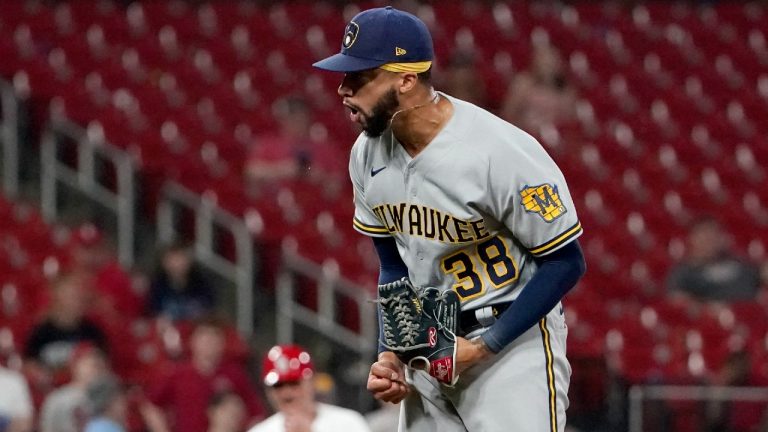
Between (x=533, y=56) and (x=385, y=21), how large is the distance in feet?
28.4

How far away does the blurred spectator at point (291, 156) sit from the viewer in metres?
9.70

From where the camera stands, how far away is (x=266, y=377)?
18.5 ft

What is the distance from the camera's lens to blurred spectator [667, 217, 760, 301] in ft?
29.1

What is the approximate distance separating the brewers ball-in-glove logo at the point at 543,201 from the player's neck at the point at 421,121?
0.92 ft

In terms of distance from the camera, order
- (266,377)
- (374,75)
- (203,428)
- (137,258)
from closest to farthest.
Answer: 1. (374,75)
2. (266,377)
3. (203,428)
4. (137,258)

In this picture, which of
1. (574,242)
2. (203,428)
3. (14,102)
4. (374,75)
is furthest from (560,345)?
(14,102)

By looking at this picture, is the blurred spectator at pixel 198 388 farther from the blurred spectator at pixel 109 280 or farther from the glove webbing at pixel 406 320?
the glove webbing at pixel 406 320

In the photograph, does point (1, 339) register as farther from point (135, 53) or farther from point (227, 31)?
point (227, 31)

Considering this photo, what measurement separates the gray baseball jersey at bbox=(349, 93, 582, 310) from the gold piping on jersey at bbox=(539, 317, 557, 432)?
105mm

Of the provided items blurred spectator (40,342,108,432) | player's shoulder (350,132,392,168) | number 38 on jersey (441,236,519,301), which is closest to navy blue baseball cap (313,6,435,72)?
player's shoulder (350,132,392,168)

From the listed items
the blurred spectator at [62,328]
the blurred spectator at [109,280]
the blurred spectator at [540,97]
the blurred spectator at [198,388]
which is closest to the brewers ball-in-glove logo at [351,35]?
the blurred spectator at [198,388]

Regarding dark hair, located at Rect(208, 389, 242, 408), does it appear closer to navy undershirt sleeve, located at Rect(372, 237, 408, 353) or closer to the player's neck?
navy undershirt sleeve, located at Rect(372, 237, 408, 353)

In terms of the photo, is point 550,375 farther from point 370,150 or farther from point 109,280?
point 109,280

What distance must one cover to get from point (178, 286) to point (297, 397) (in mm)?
3051
